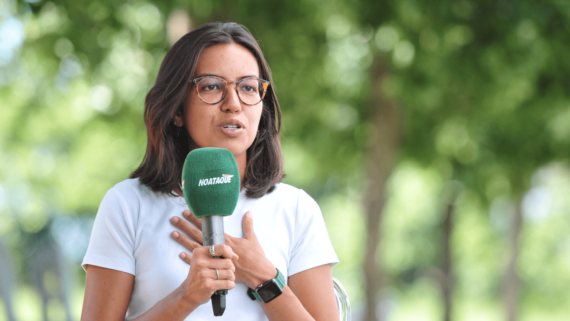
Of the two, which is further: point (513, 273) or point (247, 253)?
point (513, 273)

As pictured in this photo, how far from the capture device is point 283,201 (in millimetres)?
2193

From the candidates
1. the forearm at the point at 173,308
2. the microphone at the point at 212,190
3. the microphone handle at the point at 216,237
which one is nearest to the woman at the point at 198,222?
the forearm at the point at 173,308

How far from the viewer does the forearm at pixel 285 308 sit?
193cm

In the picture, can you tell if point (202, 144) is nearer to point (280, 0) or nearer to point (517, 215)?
point (280, 0)

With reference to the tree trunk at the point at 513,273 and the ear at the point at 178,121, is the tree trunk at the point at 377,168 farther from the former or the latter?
the ear at the point at 178,121

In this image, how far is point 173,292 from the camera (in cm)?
179

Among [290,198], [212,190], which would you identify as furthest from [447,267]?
[212,190]

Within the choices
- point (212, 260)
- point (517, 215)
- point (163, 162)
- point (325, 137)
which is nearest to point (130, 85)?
point (325, 137)

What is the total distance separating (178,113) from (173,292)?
69 cm

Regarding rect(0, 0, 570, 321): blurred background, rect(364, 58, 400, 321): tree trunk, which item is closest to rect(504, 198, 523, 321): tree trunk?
rect(0, 0, 570, 321): blurred background

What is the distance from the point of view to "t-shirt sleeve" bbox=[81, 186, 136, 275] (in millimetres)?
1890

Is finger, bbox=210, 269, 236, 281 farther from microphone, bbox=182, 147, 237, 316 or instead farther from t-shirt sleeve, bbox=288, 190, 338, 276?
t-shirt sleeve, bbox=288, 190, 338, 276

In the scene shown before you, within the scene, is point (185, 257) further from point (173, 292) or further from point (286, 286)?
point (286, 286)

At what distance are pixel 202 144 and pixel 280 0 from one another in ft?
12.7
